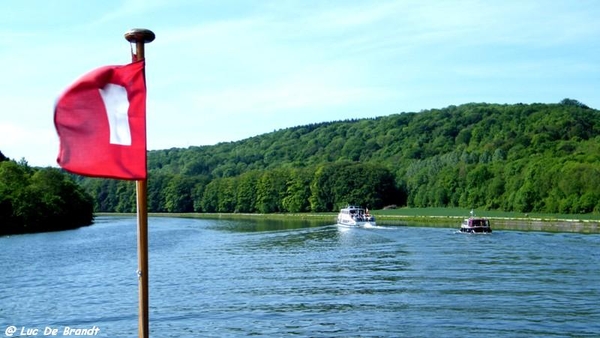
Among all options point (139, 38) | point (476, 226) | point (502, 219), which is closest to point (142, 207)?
point (139, 38)

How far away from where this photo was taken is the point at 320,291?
35500mm

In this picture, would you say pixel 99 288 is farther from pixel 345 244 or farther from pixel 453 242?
pixel 453 242

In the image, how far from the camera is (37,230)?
10150 cm

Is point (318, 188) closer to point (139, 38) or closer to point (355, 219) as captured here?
point (355, 219)

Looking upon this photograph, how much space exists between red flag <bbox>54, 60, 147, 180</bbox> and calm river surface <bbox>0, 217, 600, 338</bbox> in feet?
61.0

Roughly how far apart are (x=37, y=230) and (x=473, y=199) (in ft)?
255

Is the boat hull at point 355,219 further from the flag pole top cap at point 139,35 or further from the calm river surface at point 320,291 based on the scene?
the flag pole top cap at point 139,35

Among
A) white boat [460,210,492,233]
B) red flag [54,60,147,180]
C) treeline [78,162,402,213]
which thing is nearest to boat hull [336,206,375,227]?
white boat [460,210,492,233]

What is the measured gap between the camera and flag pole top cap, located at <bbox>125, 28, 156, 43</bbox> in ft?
26.0

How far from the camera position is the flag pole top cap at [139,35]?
7918mm

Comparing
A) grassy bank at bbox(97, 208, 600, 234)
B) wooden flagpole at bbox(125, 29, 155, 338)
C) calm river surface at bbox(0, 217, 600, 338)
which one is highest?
wooden flagpole at bbox(125, 29, 155, 338)

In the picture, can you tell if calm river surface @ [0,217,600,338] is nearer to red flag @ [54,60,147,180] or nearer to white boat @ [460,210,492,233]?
white boat @ [460,210,492,233]

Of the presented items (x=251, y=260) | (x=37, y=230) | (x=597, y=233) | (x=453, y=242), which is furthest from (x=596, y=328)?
(x=37, y=230)

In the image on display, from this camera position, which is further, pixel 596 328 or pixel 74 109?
pixel 596 328
